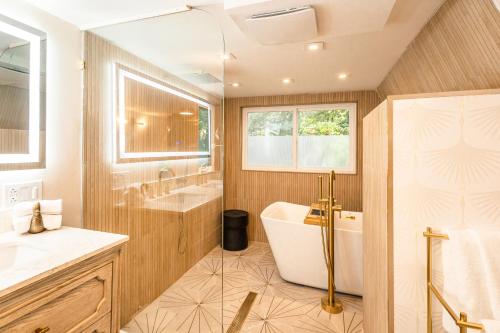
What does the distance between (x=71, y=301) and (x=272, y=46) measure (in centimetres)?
208

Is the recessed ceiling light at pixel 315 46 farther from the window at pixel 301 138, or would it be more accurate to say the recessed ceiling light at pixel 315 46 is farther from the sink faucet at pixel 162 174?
the window at pixel 301 138

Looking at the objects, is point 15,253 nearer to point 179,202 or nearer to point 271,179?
point 179,202

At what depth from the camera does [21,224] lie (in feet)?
4.33

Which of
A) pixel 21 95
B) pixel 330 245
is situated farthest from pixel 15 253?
pixel 330 245

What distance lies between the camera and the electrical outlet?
1.33 m

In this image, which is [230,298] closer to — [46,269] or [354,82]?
[46,269]

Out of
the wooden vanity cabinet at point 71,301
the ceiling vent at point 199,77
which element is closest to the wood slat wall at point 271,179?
the ceiling vent at point 199,77

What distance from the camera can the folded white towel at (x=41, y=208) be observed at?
4.33 ft

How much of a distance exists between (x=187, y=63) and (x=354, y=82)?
79.8 inches

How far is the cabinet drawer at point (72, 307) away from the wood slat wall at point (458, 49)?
212 cm

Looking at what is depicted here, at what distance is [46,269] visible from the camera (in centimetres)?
97

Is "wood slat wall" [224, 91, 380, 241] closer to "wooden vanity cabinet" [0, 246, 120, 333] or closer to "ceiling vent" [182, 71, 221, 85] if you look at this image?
"ceiling vent" [182, 71, 221, 85]

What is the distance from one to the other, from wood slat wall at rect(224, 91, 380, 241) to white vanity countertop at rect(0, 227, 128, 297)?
8.54ft

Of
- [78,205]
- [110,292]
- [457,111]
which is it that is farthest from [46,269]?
[457,111]
